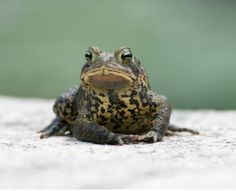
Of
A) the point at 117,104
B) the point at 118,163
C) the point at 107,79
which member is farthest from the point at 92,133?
the point at 118,163

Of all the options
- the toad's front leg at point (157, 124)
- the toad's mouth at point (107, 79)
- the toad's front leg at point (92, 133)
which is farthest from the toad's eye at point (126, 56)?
the toad's front leg at point (92, 133)

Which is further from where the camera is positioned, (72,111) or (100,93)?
(72,111)

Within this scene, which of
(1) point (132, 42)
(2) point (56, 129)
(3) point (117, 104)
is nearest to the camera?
(3) point (117, 104)

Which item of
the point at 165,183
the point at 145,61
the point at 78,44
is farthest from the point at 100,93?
the point at 78,44

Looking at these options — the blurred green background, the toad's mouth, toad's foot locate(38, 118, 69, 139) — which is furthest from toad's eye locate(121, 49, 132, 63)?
the blurred green background

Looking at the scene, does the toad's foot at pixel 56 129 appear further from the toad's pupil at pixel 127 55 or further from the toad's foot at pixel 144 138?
the toad's pupil at pixel 127 55

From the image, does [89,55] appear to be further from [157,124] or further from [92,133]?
[157,124]

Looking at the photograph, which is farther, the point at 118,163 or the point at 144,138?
the point at 144,138

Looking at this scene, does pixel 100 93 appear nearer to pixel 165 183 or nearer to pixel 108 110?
pixel 108 110

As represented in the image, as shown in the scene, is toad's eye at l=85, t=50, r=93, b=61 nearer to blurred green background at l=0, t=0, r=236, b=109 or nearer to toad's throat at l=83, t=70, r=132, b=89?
toad's throat at l=83, t=70, r=132, b=89
